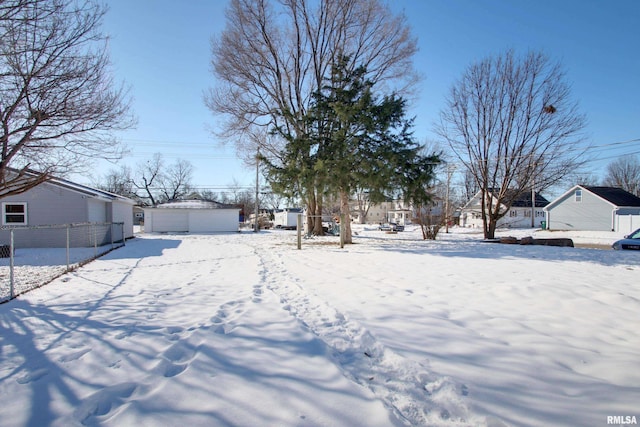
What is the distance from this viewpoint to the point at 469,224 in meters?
46.9

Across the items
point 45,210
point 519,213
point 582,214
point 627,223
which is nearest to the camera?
point 45,210

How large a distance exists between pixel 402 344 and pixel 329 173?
32.2ft

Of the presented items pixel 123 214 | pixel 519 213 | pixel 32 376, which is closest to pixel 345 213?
pixel 32 376

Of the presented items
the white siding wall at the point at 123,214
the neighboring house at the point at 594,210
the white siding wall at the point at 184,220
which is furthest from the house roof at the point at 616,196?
the white siding wall at the point at 123,214

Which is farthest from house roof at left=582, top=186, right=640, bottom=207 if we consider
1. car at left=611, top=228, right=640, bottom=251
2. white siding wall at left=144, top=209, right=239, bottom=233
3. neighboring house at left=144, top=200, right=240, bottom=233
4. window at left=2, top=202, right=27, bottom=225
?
window at left=2, top=202, right=27, bottom=225

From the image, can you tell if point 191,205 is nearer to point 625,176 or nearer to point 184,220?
point 184,220

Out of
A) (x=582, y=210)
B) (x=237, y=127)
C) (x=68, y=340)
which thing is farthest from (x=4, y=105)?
(x=582, y=210)

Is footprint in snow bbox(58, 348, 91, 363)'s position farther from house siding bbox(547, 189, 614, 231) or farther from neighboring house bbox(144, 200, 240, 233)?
house siding bbox(547, 189, 614, 231)

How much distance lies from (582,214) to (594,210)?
3.65 ft

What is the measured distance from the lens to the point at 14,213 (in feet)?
47.1

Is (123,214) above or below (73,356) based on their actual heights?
above

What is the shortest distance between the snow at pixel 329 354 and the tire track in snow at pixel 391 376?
14 millimetres

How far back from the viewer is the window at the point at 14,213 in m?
14.2

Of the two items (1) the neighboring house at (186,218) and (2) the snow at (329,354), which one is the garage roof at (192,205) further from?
(2) the snow at (329,354)
